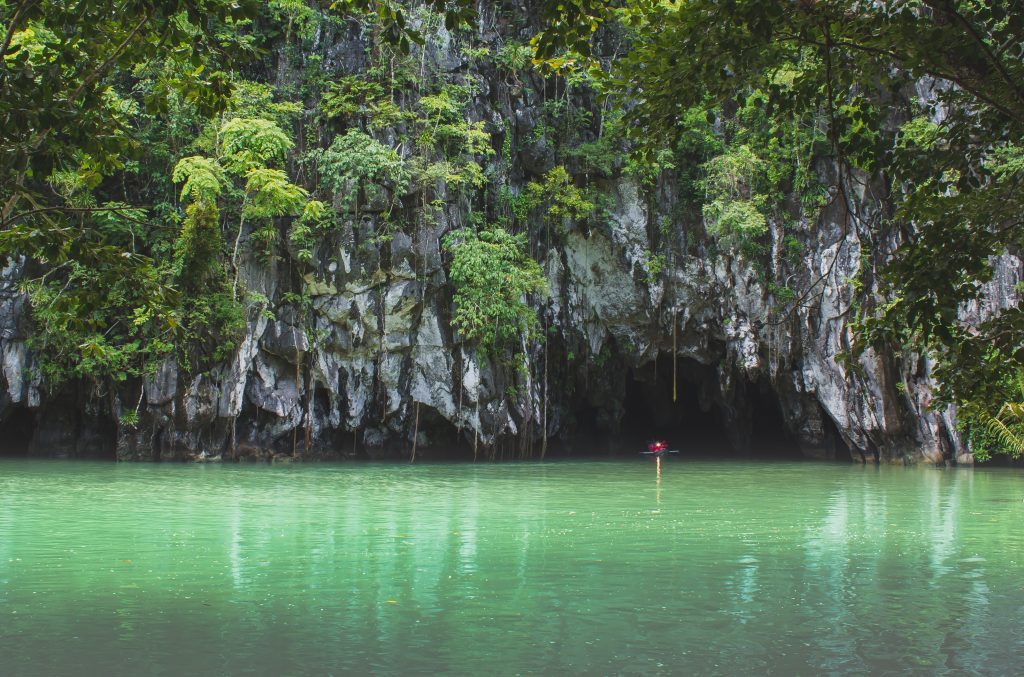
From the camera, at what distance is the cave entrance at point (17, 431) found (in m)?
21.3

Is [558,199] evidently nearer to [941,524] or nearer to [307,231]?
[307,231]

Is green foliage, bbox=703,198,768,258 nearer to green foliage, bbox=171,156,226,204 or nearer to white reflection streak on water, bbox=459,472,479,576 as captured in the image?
white reflection streak on water, bbox=459,472,479,576

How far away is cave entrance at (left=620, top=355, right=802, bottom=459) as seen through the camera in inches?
942

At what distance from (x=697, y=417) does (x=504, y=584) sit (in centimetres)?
2265

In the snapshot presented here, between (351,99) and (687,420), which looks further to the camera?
(687,420)

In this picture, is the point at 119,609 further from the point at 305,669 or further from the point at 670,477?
the point at 670,477


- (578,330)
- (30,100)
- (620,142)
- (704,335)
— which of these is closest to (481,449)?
(578,330)

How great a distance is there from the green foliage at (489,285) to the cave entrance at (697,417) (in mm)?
4829

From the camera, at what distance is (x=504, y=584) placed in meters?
5.88

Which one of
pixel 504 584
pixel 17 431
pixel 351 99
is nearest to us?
pixel 504 584

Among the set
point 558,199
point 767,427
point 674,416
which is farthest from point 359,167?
point 767,427

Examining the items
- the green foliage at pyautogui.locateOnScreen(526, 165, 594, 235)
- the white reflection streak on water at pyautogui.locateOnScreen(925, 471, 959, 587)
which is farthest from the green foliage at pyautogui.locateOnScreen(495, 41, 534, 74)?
the white reflection streak on water at pyautogui.locateOnScreen(925, 471, 959, 587)

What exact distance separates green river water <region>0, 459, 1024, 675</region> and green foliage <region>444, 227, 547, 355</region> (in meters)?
7.28

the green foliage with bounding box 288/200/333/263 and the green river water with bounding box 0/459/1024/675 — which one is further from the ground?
the green foliage with bounding box 288/200/333/263
